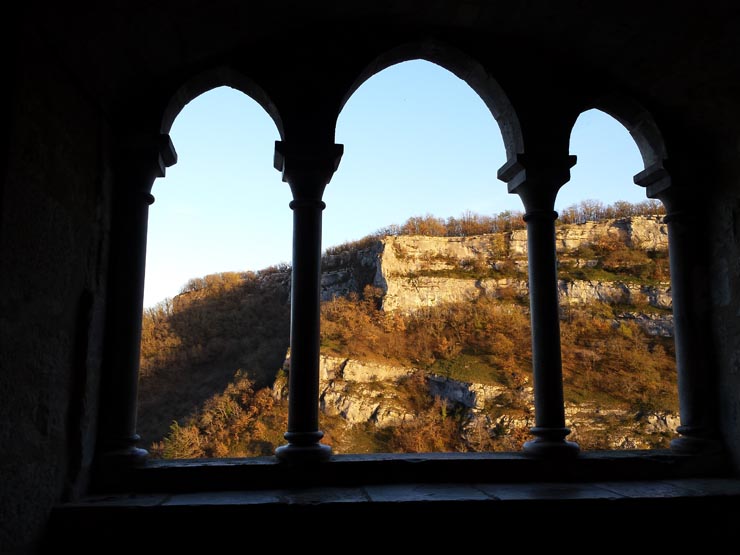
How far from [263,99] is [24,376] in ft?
7.52

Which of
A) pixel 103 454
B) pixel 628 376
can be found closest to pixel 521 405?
pixel 628 376

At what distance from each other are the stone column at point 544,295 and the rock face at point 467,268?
17.1m

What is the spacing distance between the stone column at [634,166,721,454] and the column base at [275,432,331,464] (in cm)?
241

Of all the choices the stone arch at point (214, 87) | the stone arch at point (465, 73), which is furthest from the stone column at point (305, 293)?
the stone arch at point (465, 73)

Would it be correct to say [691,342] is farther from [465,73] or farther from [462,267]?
[462,267]

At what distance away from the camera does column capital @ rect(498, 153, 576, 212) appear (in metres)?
3.69

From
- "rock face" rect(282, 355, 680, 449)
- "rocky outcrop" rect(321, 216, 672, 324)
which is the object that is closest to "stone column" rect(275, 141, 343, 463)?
"rock face" rect(282, 355, 680, 449)

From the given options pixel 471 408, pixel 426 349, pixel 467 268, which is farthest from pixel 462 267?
pixel 471 408

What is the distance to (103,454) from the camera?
9.91 ft

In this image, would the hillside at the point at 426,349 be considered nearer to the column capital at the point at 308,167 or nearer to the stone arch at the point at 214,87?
the stone arch at the point at 214,87

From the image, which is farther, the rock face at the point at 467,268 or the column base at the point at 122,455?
the rock face at the point at 467,268

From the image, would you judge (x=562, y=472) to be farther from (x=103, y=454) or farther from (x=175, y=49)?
(x=175, y=49)

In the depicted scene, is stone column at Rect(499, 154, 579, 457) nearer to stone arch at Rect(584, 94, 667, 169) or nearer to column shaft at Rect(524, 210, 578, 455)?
column shaft at Rect(524, 210, 578, 455)

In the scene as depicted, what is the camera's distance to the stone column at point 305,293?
10.6 feet
